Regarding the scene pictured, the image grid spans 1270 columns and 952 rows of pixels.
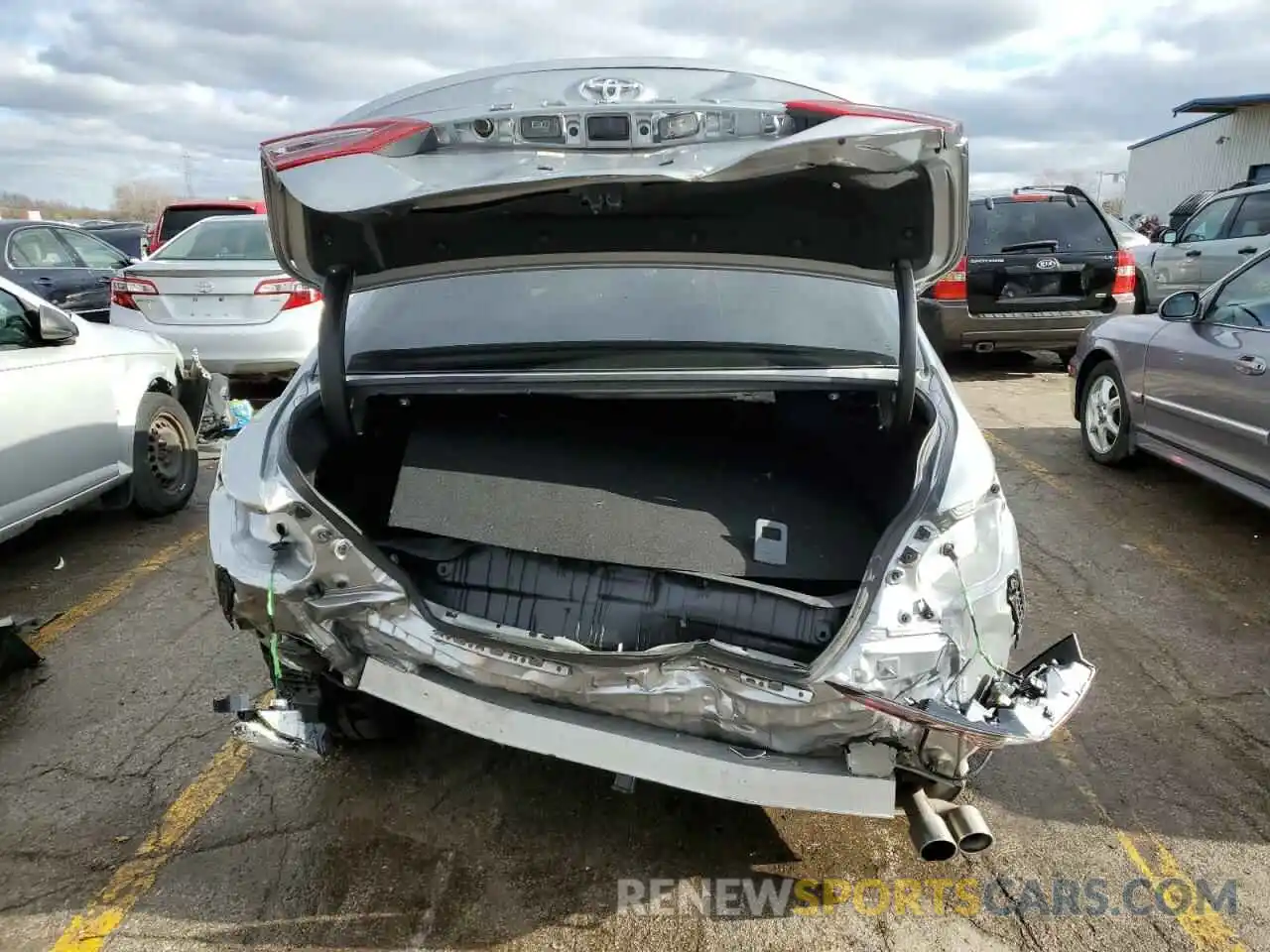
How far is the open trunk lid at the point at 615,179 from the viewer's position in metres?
2.04

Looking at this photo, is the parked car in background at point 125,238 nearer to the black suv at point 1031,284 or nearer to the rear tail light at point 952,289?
the rear tail light at point 952,289

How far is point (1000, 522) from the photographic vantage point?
2.20m

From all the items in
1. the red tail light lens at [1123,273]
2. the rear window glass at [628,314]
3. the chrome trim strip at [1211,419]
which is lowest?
the chrome trim strip at [1211,419]

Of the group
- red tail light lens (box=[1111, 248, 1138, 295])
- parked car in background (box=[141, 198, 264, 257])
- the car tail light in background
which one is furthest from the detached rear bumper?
parked car in background (box=[141, 198, 264, 257])

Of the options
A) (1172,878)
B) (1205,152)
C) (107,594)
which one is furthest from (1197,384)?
(1205,152)

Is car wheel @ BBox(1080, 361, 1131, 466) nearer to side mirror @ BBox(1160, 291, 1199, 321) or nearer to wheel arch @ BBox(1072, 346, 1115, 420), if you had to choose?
wheel arch @ BBox(1072, 346, 1115, 420)

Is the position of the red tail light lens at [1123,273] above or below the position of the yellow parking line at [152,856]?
above

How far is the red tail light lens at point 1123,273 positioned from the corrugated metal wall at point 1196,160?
83.3 feet

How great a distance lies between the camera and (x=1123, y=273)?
820 centimetres

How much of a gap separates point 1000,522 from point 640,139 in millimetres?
1270

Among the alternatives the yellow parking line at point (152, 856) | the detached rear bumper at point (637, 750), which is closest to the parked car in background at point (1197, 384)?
the detached rear bumper at point (637, 750)

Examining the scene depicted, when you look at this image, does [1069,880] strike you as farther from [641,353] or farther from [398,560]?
[398,560]

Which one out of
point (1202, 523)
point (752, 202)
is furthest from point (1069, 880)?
point (1202, 523)

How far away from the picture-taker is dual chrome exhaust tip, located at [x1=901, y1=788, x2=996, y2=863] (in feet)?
6.79
